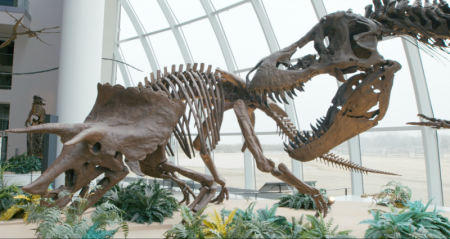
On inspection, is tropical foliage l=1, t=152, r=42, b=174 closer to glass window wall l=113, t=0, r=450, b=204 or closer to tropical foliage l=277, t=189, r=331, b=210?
glass window wall l=113, t=0, r=450, b=204

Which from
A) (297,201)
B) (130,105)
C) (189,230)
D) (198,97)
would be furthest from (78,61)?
(297,201)

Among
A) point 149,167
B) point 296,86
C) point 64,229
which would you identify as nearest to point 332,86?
point 296,86

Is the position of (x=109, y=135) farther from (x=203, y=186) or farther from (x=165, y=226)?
(x=203, y=186)

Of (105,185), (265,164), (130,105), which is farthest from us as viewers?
(265,164)

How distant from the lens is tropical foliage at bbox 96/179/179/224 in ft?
15.6

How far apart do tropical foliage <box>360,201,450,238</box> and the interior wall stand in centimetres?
1435

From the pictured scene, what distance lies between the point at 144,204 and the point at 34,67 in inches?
526

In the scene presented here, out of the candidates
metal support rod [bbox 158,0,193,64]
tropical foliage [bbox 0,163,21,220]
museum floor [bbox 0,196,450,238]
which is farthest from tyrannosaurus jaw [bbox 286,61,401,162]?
metal support rod [bbox 158,0,193,64]

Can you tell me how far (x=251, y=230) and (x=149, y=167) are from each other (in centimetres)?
212

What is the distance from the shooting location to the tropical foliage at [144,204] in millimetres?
4770

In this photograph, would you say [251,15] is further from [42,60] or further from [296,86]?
[42,60]

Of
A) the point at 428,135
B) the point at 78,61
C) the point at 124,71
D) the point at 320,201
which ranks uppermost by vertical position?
the point at 124,71

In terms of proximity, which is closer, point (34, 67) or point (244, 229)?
point (244, 229)

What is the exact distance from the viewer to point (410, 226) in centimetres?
362
